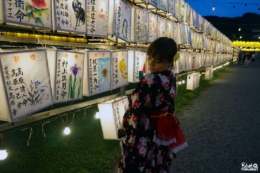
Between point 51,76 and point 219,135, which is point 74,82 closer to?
point 51,76

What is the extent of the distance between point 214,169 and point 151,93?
2767 millimetres

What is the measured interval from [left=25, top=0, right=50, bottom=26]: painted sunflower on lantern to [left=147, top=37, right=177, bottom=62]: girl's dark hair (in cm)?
150

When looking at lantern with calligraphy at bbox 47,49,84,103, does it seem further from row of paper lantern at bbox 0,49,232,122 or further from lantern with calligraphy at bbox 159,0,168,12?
lantern with calligraphy at bbox 159,0,168,12

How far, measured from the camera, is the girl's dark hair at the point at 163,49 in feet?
8.03

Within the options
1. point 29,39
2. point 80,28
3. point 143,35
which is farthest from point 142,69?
point 29,39

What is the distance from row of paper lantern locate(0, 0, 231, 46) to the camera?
2635mm

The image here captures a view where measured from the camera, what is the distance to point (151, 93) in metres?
2.43

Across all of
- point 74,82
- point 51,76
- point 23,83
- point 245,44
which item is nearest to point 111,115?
point 74,82

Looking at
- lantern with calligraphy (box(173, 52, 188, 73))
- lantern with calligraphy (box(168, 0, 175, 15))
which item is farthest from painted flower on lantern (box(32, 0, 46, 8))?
lantern with calligraphy (box(173, 52, 188, 73))

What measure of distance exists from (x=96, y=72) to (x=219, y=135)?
3931 mm

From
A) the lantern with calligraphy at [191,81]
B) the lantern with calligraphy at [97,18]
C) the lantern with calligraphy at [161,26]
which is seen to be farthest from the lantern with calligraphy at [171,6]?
the lantern with calligraphy at [191,81]

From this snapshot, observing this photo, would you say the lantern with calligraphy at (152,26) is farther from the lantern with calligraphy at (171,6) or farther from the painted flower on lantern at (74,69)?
the painted flower on lantern at (74,69)

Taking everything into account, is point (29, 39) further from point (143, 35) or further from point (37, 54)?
point (143, 35)

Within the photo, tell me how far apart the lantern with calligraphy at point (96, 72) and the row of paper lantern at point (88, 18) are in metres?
0.38
